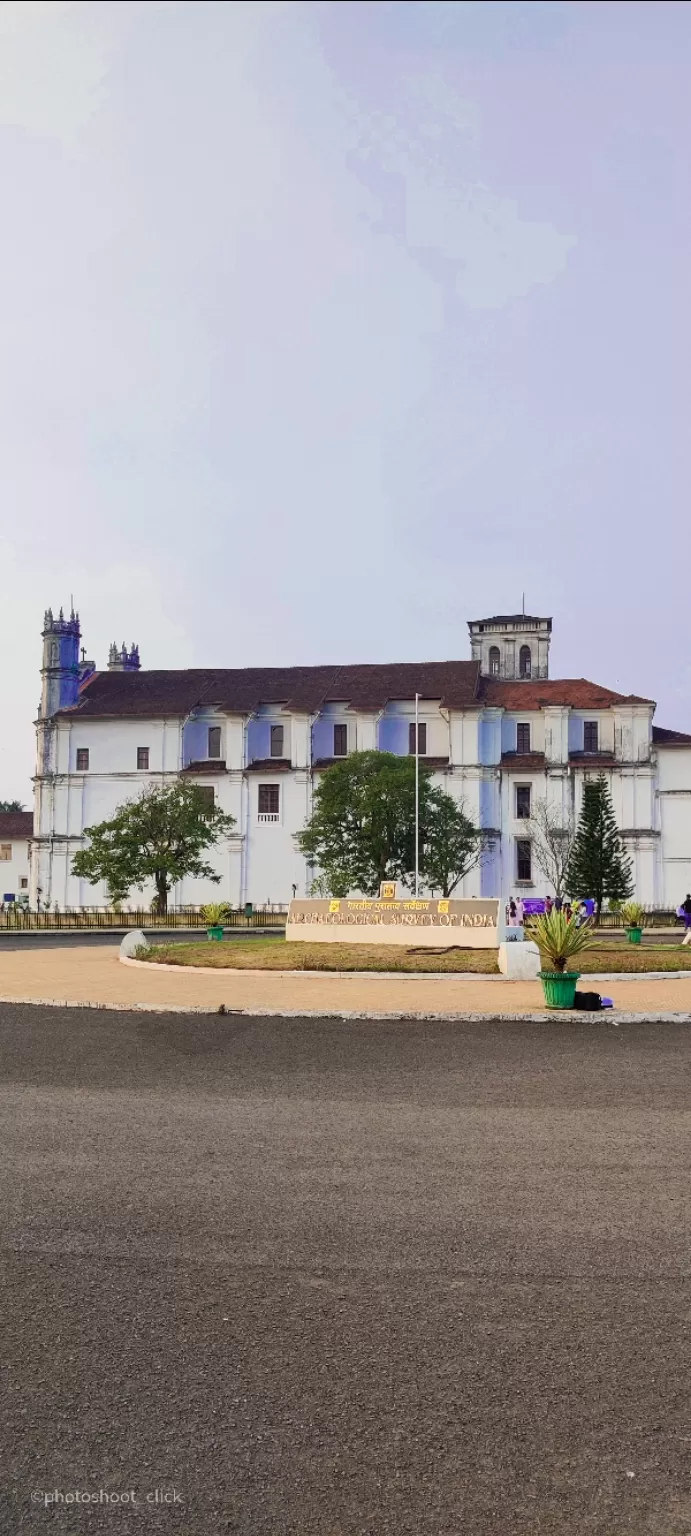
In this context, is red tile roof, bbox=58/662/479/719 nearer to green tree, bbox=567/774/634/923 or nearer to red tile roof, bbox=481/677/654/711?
red tile roof, bbox=481/677/654/711

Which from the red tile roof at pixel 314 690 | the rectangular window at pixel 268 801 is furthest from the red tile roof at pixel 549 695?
the rectangular window at pixel 268 801

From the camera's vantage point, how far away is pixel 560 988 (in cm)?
1552

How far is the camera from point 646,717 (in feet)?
243

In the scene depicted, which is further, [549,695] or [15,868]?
[15,868]

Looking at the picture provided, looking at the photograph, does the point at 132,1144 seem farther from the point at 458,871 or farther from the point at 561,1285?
the point at 458,871

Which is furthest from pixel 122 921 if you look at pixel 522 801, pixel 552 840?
pixel 522 801

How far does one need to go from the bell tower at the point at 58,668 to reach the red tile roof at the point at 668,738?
40918mm

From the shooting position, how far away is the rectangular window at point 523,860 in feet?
241

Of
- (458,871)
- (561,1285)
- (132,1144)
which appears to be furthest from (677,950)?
(458,871)

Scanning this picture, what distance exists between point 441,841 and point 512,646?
35.8 m

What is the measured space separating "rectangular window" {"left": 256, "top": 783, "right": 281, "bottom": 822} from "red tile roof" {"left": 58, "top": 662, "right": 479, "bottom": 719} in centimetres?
535

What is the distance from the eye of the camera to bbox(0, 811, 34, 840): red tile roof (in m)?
91.7

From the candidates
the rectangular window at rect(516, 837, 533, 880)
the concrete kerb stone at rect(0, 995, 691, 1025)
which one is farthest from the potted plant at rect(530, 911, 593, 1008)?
the rectangular window at rect(516, 837, 533, 880)

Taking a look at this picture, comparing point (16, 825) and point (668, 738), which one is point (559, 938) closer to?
point (668, 738)
